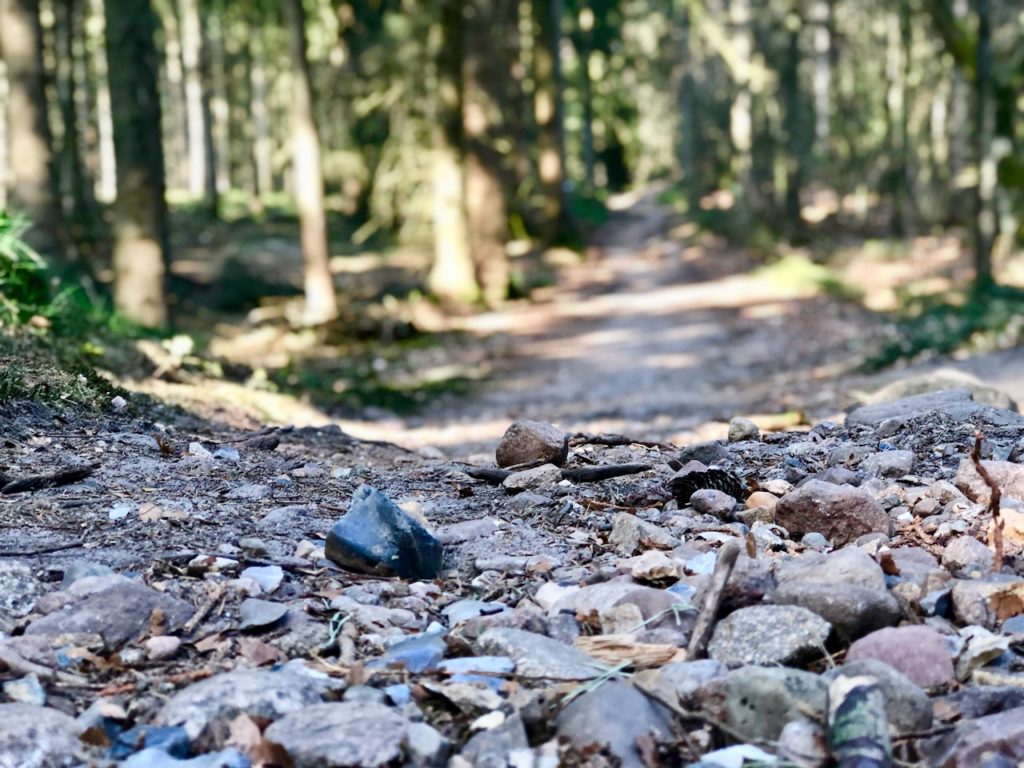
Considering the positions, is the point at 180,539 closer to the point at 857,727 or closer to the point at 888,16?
the point at 857,727

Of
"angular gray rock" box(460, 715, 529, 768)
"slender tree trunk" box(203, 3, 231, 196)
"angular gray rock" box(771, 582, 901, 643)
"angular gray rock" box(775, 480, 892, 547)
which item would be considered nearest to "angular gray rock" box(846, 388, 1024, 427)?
"angular gray rock" box(775, 480, 892, 547)

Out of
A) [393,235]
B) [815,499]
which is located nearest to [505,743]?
[815,499]

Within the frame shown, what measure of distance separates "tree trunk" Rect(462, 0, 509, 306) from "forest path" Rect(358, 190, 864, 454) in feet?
3.38

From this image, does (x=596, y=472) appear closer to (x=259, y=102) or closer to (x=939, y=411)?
(x=939, y=411)

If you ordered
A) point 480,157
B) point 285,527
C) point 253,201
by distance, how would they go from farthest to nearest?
point 253,201 → point 480,157 → point 285,527

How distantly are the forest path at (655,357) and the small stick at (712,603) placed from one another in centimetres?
476

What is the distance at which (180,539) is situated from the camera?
3543 mm

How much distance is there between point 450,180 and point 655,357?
207 inches

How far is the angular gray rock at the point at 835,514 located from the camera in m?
3.79

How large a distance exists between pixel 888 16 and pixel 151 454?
1206 inches

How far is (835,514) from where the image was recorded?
3.81 m

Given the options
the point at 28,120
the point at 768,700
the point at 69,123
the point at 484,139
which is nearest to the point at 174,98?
the point at 69,123

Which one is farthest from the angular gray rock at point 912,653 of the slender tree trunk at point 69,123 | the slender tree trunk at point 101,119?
the slender tree trunk at point 101,119

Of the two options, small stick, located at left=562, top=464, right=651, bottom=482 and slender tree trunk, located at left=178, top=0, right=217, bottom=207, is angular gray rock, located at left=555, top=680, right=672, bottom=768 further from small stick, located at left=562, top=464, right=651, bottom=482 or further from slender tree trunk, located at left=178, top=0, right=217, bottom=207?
slender tree trunk, located at left=178, top=0, right=217, bottom=207
